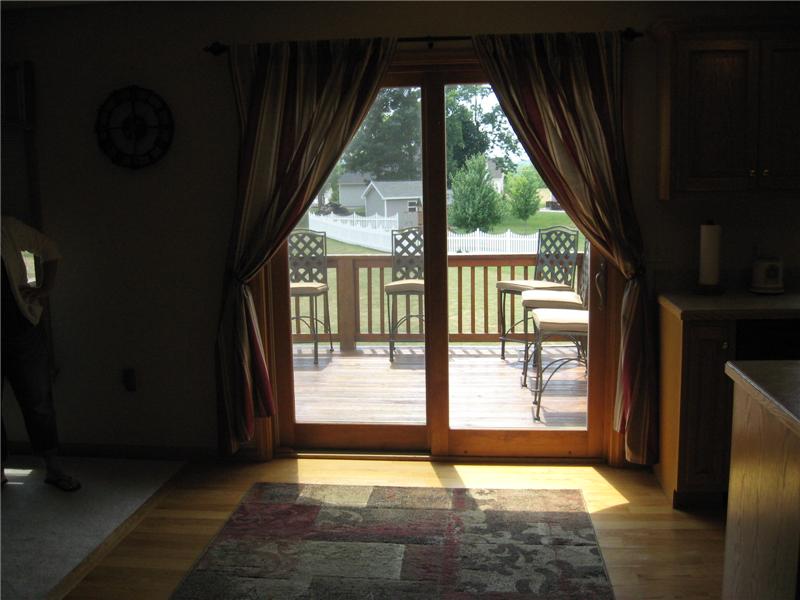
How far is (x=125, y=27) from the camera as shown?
12.6 ft

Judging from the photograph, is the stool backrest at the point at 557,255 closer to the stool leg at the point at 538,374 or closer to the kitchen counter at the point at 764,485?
the stool leg at the point at 538,374

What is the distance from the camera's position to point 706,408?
3.27 meters

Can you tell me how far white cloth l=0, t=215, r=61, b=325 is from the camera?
3396 millimetres

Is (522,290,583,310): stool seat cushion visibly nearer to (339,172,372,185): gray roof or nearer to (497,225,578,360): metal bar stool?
(497,225,578,360): metal bar stool

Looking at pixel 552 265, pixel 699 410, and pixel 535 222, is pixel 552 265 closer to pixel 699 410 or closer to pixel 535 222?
pixel 535 222

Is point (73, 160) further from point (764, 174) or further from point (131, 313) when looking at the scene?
point (764, 174)

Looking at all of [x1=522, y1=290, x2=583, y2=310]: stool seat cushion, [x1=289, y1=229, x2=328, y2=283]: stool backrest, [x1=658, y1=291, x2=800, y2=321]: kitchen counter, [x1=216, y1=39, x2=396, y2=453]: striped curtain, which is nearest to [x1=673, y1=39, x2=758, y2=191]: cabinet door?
[x1=658, y1=291, x2=800, y2=321]: kitchen counter

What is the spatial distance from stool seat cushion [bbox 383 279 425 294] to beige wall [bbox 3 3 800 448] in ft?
2.90

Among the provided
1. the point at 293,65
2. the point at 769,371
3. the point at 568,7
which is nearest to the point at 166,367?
the point at 293,65

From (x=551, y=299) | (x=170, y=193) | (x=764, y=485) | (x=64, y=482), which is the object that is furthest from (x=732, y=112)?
(x=64, y=482)

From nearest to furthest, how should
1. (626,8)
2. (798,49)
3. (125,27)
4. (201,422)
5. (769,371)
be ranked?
(769,371)
(798,49)
(626,8)
(125,27)
(201,422)

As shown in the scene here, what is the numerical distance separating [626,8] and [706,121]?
686mm

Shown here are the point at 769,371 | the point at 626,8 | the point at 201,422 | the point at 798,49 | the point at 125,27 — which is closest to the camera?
the point at 769,371

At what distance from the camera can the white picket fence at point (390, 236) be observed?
3885 mm
